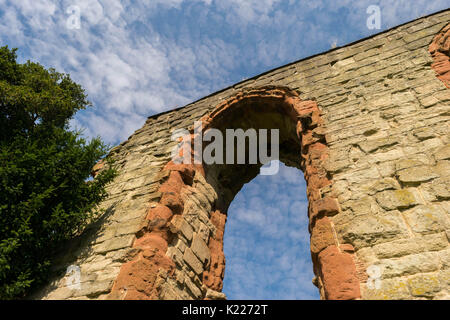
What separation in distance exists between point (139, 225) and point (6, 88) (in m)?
3.68

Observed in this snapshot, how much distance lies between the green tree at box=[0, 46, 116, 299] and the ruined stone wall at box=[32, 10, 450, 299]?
0.27 meters

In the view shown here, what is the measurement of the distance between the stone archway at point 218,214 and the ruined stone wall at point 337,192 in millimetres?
17

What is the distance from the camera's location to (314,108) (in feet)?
15.5

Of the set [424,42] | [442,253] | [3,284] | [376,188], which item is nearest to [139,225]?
[3,284]

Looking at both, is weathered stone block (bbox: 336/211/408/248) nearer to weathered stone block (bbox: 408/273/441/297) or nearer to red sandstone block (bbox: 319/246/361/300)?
red sandstone block (bbox: 319/246/361/300)

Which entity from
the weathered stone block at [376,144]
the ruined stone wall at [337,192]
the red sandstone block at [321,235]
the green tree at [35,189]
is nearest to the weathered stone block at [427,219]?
the ruined stone wall at [337,192]

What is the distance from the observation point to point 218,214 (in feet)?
17.7

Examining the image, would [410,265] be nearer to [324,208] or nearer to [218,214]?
[324,208]

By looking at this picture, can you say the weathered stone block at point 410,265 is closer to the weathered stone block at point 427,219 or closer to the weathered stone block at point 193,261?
the weathered stone block at point 427,219

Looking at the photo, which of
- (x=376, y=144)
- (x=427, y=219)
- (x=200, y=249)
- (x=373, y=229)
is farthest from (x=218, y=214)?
(x=427, y=219)

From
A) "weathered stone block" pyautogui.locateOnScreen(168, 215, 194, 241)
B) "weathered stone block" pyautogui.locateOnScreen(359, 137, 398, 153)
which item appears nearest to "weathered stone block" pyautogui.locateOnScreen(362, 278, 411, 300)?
"weathered stone block" pyautogui.locateOnScreen(359, 137, 398, 153)

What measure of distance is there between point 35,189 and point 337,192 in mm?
3632

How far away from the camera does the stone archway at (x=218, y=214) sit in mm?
2980
